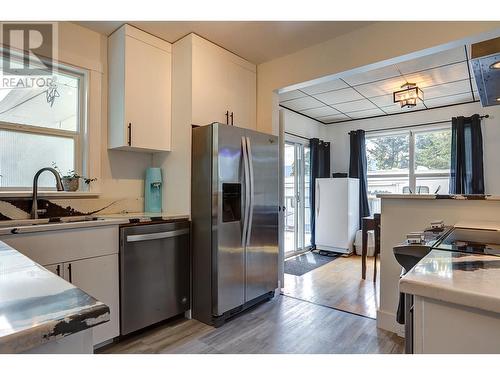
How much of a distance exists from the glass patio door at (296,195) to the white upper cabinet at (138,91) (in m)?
2.60

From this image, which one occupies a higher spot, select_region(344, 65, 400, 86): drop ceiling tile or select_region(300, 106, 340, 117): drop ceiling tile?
select_region(300, 106, 340, 117): drop ceiling tile

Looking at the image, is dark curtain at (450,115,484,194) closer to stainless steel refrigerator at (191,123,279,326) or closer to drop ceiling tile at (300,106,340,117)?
drop ceiling tile at (300,106,340,117)

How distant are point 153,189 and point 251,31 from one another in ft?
5.47

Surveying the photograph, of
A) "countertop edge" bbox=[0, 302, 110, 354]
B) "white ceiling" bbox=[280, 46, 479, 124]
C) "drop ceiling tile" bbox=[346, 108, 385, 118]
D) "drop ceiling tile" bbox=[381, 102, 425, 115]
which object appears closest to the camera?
"countertop edge" bbox=[0, 302, 110, 354]

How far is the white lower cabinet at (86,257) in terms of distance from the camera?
1752mm

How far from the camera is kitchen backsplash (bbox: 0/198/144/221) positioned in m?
2.13

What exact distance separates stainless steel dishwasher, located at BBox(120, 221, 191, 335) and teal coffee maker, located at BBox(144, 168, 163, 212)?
1.50 ft

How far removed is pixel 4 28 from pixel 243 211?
224cm

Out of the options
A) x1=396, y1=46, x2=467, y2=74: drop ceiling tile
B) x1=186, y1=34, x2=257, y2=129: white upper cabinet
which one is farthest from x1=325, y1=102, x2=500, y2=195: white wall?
x1=186, y1=34, x2=257, y2=129: white upper cabinet

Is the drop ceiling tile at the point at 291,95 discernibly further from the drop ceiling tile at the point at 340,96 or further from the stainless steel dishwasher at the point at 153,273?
the stainless steel dishwasher at the point at 153,273

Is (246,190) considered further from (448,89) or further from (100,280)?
(448,89)

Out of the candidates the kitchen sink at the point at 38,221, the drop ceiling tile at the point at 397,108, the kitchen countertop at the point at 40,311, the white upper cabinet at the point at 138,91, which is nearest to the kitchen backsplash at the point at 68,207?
the kitchen sink at the point at 38,221
